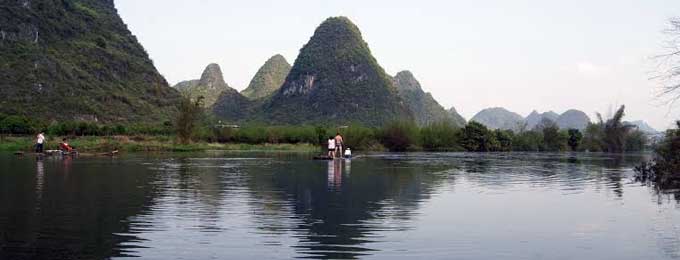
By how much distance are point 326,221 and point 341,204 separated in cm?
270

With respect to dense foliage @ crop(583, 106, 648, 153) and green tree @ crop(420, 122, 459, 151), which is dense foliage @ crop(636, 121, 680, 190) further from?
dense foliage @ crop(583, 106, 648, 153)

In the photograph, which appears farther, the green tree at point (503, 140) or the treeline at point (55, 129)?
the green tree at point (503, 140)

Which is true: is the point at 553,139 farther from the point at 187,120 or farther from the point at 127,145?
the point at 127,145

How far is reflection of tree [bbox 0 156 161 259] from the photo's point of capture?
8438mm

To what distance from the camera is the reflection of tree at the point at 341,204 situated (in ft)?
30.7

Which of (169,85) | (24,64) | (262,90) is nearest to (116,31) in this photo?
(169,85)

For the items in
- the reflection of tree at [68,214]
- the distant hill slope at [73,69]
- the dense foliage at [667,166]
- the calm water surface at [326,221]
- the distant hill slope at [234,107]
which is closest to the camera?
the reflection of tree at [68,214]

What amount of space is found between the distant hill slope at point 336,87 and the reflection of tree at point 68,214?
116066mm

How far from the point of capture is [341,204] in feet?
46.2

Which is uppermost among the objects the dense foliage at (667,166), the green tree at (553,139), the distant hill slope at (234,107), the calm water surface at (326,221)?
the distant hill slope at (234,107)

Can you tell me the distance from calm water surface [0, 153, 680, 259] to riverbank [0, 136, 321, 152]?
33105 millimetres

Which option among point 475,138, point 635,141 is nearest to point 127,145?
point 475,138

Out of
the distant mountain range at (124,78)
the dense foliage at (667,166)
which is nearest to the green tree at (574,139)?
the distant mountain range at (124,78)

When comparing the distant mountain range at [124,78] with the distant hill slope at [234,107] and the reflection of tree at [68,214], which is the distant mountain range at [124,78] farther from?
the reflection of tree at [68,214]
